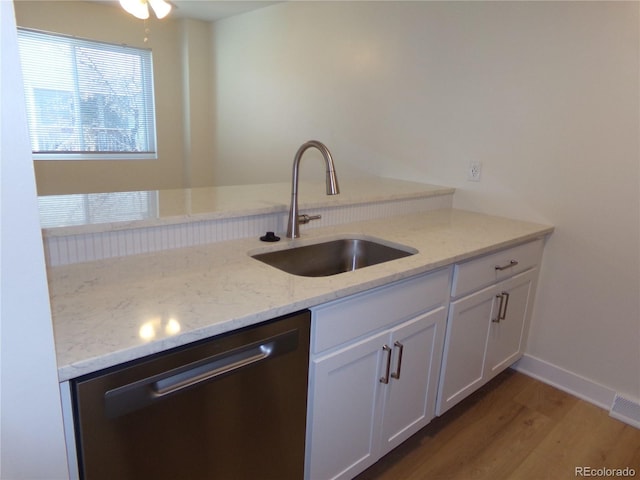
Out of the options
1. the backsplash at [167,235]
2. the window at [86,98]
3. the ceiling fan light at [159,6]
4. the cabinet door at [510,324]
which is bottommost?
the cabinet door at [510,324]

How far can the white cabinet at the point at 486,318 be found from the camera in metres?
1.76

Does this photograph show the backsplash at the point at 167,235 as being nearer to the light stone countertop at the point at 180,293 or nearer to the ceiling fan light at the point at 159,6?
the light stone countertop at the point at 180,293

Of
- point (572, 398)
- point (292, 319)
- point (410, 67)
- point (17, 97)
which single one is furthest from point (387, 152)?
point (17, 97)

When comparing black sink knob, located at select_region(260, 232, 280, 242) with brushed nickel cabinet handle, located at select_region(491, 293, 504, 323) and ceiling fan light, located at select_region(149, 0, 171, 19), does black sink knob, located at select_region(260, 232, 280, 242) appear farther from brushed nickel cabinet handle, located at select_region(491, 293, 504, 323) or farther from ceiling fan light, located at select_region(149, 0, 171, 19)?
ceiling fan light, located at select_region(149, 0, 171, 19)

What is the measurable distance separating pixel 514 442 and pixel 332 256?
3.72ft

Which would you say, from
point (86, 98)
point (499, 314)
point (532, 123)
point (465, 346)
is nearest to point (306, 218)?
point (465, 346)

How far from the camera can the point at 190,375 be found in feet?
3.13

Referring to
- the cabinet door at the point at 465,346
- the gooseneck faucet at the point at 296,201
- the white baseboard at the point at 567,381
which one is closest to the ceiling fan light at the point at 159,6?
the gooseneck faucet at the point at 296,201

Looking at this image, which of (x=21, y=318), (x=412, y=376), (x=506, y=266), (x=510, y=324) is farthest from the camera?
(x=510, y=324)

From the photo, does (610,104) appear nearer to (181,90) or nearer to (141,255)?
(141,255)

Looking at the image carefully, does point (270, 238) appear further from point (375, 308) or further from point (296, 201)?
point (375, 308)

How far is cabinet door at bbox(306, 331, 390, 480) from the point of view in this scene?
1.28 m

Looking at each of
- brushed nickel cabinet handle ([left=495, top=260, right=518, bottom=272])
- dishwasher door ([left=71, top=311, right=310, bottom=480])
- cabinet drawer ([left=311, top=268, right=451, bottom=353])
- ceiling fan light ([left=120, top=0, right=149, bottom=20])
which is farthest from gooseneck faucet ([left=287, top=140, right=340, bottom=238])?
ceiling fan light ([left=120, top=0, right=149, bottom=20])

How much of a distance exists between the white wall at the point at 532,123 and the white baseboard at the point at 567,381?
34 mm
